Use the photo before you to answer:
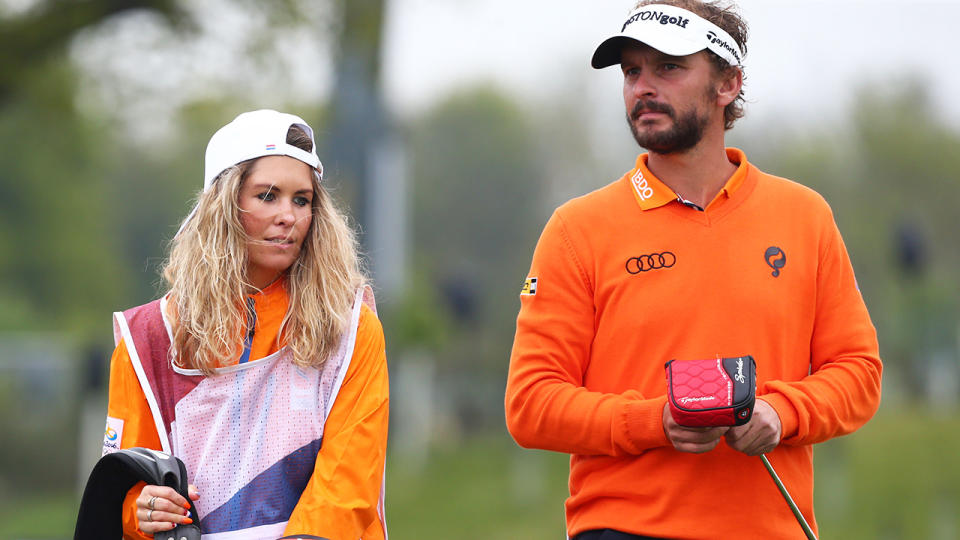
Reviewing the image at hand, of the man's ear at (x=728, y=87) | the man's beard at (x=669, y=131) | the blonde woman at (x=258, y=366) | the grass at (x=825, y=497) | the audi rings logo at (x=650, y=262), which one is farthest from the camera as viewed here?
the grass at (x=825, y=497)

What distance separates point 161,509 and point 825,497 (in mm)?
14389

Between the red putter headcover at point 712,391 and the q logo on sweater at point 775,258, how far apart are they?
16.9 inches

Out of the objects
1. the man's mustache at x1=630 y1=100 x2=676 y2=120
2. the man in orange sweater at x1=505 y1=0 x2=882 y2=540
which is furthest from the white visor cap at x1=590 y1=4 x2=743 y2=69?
the man's mustache at x1=630 y1=100 x2=676 y2=120

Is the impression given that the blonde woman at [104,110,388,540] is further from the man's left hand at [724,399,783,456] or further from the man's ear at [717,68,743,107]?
the man's ear at [717,68,743,107]

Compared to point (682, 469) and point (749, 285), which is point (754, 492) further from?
point (749, 285)

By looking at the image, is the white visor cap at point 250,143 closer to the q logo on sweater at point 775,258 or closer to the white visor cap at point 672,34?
the white visor cap at point 672,34

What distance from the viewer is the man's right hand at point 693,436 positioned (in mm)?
3176

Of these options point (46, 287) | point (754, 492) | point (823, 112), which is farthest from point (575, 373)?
point (46, 287)

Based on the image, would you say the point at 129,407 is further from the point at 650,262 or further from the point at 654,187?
the point at 654,187

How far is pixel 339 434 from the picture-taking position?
333cm

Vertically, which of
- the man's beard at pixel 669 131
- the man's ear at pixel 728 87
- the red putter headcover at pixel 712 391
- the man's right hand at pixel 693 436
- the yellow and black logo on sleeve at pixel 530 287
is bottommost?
the man's right hand at pixel 693 436

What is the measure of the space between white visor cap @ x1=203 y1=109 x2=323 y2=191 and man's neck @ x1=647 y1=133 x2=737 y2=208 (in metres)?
1.01

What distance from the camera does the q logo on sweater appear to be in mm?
3490

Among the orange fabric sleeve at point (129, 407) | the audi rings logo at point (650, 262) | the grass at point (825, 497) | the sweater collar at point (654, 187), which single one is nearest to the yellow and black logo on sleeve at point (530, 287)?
the audi rings logo at point (650, 262)
